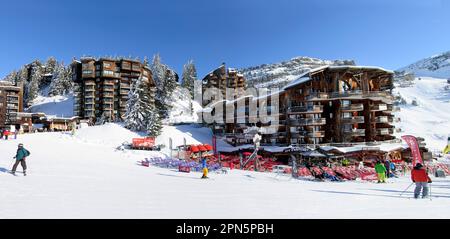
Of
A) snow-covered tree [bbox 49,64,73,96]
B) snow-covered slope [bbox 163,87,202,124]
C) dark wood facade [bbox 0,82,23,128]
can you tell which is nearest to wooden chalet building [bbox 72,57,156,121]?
snow-covered slope [bbox 163,87,202,124]

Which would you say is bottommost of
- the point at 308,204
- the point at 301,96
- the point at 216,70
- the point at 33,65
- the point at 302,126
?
the point at 308,204

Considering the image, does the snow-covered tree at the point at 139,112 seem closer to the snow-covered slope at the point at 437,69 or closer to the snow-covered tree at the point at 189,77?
the snow-covered tree at the point at 189,77

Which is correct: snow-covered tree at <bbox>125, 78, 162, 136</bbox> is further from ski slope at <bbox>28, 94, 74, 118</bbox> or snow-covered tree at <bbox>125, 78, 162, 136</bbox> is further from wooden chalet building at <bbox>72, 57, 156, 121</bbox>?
ski slope at <bbox>28, 94, 74, 118</bbox>

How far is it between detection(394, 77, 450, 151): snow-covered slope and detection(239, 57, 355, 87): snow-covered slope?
4415 centimetres

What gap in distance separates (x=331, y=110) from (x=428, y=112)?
6919 cm

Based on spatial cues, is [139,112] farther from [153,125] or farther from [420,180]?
[420,180]

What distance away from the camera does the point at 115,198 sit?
9.24 metres

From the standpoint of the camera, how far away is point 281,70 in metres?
178

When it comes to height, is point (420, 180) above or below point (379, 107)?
below

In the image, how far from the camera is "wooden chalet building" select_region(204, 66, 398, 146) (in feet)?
139

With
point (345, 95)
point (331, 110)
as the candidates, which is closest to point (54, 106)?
point (331, 110)
